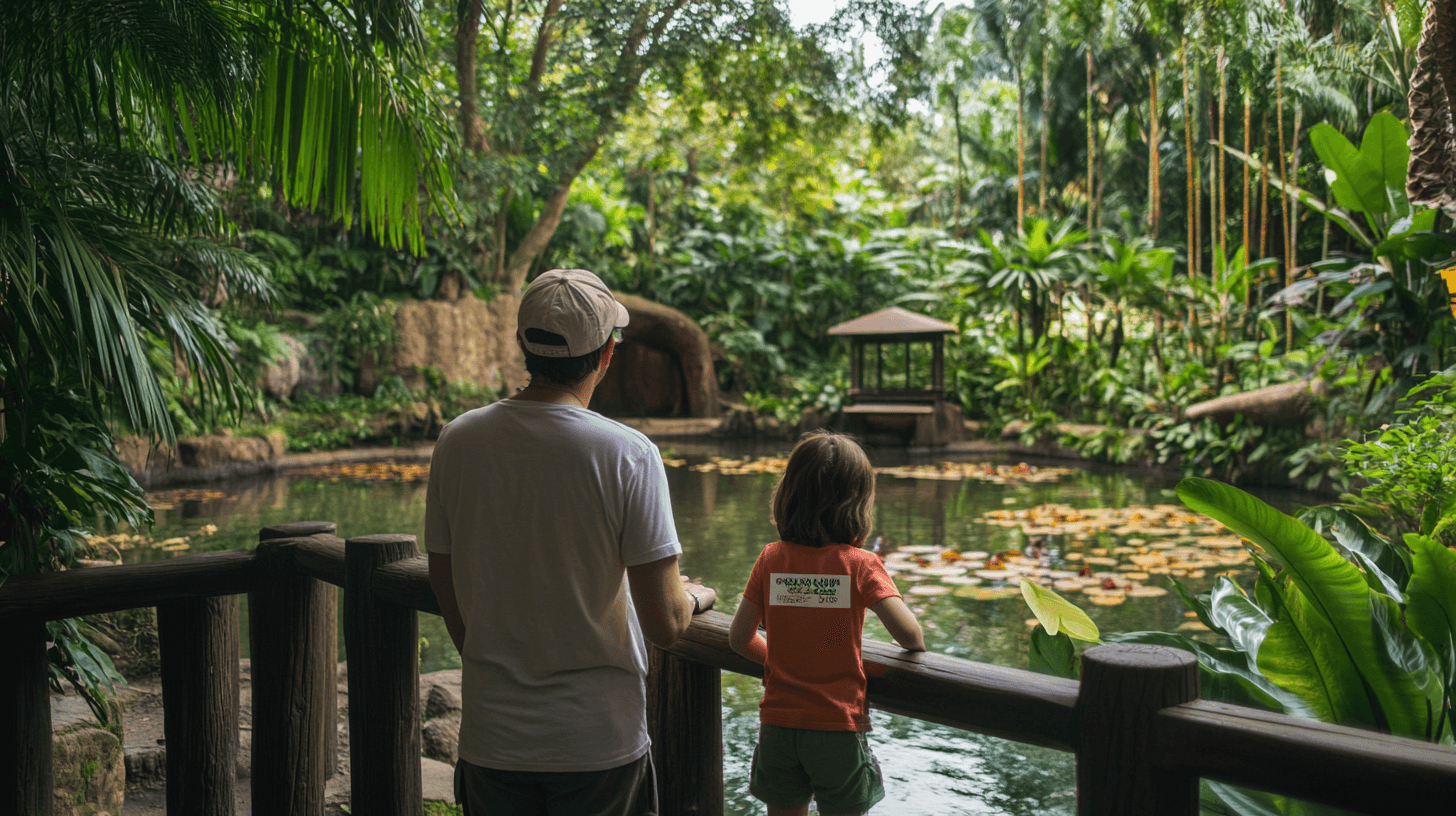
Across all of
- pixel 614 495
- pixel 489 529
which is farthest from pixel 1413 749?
pixel 489 529

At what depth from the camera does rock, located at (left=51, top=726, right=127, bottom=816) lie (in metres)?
2.14

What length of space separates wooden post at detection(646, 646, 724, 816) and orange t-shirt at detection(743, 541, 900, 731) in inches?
5.8

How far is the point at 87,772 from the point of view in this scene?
86.2 inches

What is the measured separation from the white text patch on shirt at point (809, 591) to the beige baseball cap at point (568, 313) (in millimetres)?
491

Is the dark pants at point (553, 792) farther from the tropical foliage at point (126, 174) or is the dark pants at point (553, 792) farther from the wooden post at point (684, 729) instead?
the tropical foliage at point (126, 174)

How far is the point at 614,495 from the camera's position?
1.30m

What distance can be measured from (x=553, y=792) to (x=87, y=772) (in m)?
1.50

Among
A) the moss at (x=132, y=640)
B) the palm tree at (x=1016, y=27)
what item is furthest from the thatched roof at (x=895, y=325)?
the moss at (x=132, y=640)

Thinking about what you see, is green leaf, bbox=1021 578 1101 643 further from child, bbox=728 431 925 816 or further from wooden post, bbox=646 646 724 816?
wooden post, bbox=646 646 724 816

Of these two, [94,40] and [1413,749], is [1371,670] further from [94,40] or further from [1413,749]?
[94,40]

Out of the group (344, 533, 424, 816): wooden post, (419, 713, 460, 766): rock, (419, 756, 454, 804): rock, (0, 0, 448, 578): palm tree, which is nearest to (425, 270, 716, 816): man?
(344, 533, 424, 816): wooden post

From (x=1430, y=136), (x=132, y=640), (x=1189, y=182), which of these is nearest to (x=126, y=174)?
(x=132, y=640)

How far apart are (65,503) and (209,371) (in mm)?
417

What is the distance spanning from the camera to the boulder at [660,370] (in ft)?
56.1
